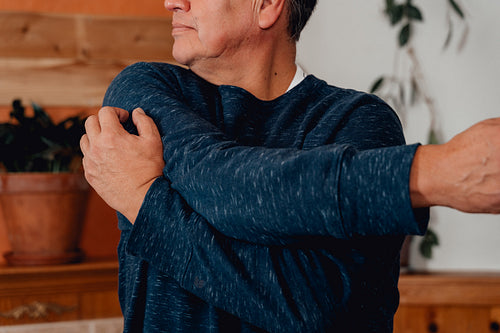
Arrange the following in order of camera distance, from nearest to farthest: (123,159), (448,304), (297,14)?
(123,159), (297,14), (448,304)

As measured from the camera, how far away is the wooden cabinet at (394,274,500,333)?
7.07ft

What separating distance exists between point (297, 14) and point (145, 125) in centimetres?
38

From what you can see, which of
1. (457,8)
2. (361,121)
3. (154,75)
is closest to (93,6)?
(457,8)

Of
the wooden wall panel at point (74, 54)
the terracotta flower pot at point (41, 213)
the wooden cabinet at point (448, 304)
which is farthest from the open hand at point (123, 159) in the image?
the wooden cabinet at point (448, 304)

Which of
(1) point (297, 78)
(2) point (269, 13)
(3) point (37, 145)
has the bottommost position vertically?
(3) point (37, 145)

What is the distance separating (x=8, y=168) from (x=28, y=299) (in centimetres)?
44

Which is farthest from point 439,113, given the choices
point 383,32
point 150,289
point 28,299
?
point 150,289

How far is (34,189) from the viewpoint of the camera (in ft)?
6.25

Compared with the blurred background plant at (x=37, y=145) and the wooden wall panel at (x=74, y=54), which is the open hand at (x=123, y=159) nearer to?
the blurred background plant at (x=37, y=145)

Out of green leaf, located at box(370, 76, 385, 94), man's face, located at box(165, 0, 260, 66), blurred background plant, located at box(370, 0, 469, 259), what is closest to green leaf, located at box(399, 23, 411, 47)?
blurred background plant, located at box(370, 0, 469, 259)

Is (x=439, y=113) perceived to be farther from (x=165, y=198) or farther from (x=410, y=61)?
(x=165, y=198)

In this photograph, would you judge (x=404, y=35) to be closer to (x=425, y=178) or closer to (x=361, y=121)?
(x=361, y=121)

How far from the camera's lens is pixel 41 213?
1930mm

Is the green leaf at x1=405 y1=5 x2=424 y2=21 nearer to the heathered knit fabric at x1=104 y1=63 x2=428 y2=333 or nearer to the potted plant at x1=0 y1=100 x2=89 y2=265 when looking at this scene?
the potted plant at x1=0 y1=100 x2=89 y2=265
